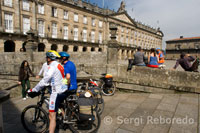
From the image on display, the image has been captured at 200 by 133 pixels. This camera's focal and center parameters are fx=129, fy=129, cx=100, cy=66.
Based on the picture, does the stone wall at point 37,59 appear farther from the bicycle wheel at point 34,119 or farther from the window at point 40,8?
the window at point 40,8

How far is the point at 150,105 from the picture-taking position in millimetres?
4406

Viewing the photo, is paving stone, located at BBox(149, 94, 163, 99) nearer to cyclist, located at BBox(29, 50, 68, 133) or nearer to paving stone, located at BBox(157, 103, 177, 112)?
paving stone, located at BBox(157, 103, 177, 112)

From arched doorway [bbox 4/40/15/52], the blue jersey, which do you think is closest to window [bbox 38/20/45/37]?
arched doorway [bbox 4/40/15/52]

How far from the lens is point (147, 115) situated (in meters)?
3.73

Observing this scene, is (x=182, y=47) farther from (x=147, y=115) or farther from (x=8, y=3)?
(x=147, y=115)

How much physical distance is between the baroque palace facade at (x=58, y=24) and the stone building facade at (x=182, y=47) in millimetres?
30316

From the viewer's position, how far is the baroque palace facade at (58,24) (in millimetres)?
22414

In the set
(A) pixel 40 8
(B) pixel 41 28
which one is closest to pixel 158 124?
(B) pixel 41 28

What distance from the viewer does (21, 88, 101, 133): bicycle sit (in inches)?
116

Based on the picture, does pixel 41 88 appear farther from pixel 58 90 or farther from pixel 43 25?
pixel 43 25

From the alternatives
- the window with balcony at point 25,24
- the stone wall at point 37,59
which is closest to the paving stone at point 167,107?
the stone wall at point 37,59

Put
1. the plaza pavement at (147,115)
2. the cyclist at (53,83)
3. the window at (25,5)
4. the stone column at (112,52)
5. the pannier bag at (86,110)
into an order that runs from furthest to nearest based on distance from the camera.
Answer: the window at (25,5)
the stone column at (112,52)
the plaza pavement at (147,115)
the pannier bag at (86,110)
the cyclist at (53,83)

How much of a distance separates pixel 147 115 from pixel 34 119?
300cm

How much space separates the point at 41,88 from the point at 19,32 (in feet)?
81.7
